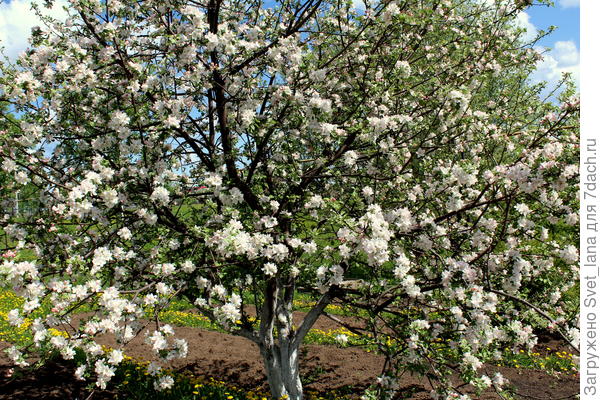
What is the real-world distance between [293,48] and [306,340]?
6.99 metres

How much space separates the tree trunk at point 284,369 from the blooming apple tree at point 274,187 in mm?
21

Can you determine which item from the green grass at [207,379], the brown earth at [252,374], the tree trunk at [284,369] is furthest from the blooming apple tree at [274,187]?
the brown earth at [252,374]

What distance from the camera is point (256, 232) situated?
14.6 feet

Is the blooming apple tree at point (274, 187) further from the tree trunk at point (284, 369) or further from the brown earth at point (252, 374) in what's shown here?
the brown earth at point (252, 374)

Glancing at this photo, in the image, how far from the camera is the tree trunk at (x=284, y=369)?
18.7 ft

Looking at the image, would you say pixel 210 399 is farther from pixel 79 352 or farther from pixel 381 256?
pixel 381 256

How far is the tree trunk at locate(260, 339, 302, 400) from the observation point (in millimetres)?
5699

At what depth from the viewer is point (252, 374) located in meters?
7.63

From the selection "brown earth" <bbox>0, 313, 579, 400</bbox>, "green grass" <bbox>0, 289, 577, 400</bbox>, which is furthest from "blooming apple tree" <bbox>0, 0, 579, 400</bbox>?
"brown earth" <bbox>0, 313, 579, 400</bbox>

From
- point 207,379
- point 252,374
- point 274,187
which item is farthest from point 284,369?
point 274,187

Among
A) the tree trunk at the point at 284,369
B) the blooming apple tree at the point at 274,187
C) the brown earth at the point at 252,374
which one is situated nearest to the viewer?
the blooming apple tree at the point at 274,187

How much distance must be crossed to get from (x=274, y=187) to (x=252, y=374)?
4031mm

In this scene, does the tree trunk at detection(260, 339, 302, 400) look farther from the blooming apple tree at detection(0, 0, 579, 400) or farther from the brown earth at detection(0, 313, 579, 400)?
the brown earth at detection(0, 313, 579, 400)
